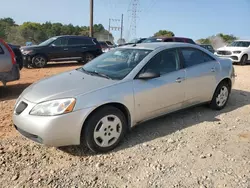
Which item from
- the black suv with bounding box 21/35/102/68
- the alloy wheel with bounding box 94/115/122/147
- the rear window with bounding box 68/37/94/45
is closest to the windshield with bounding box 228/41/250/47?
the black suv with bounding box 21/35/102/68

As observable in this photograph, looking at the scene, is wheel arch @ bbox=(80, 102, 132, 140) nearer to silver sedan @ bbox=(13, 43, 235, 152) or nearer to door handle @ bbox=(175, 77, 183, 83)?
silver sedan @ bbox=(13, 43, 235, 152)

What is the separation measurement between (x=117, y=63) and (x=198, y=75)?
1.58m

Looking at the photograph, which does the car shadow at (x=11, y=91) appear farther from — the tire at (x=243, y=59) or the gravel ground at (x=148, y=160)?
the tire at (x=243, y=59)

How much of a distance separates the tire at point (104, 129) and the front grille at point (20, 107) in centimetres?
86

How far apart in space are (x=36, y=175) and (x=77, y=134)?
67cm

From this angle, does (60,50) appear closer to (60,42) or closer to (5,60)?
(60,42)

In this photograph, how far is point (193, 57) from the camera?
15.7 ft

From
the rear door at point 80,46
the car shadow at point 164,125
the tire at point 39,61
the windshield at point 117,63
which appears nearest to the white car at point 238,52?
the rear door at point 80,46

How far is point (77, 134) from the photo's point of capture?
10.6 ft

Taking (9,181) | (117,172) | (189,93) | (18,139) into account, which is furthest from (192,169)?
(18,139)

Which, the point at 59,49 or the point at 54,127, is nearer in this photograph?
the point at 54,127

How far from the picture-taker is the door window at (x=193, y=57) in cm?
461

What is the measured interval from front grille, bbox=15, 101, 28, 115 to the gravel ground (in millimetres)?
548

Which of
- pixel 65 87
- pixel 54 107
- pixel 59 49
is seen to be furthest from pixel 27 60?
pixel 54 107
